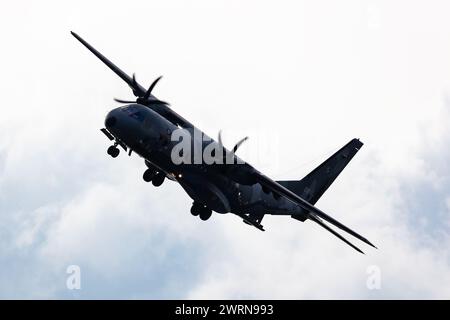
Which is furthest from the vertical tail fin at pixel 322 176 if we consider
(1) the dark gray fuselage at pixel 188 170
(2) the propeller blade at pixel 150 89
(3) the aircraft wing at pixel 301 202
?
(2) the propeller blade at pixel 150 89

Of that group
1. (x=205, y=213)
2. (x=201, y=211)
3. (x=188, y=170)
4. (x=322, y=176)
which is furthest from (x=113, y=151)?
(x=322, y=176)

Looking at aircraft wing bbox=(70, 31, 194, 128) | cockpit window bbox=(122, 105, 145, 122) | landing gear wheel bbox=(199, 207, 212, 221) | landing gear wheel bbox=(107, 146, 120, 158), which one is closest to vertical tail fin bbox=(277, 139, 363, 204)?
landing gear wheel bbox=(199, 207, 212, 221)

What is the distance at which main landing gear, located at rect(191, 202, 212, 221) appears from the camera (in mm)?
44719

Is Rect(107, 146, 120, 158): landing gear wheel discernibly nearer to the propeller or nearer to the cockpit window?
the cockpit window

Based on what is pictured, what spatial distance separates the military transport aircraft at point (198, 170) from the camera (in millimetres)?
39812

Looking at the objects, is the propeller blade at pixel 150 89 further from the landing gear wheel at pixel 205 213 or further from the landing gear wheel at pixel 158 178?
the landing gear wheel at pixel 205 213

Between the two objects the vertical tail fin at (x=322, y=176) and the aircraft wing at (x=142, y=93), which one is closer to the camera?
the aircraft wing at (x=142, y=93)

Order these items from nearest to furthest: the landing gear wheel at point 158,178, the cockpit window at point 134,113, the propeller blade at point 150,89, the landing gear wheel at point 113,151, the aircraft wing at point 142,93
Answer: the cockpit window at point 134,113 < the landing gear wheel at point 113,151 < the propeller blade at point 150,89 < the landing gear wheel at point 158,178 < the aircraft wing at point 142,93

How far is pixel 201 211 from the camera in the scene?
147 feet

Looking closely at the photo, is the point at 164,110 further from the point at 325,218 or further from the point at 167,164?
the point at 325,218

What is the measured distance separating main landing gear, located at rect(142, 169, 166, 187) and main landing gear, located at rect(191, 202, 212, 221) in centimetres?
282
